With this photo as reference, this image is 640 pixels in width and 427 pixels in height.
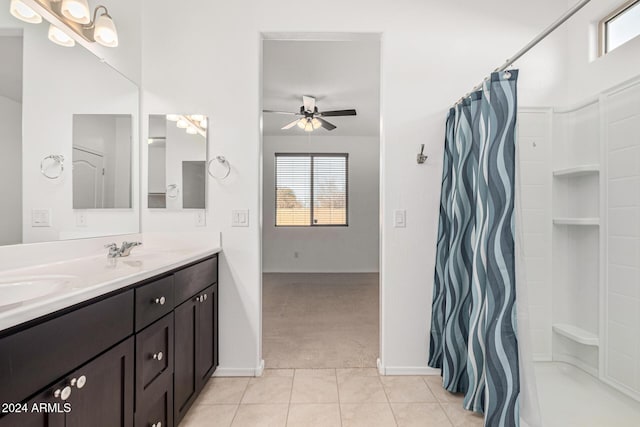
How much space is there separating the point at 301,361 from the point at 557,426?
1.56 metres

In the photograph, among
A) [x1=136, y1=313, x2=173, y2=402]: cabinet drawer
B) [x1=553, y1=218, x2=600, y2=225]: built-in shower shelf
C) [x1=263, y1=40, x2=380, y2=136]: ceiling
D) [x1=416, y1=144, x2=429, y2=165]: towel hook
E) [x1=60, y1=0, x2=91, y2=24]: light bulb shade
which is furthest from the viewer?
[x1=263, y1=40, x2=380, y2=136]: ceiling

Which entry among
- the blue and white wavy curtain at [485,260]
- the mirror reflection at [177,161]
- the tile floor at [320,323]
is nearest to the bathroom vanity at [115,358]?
the mirror reflection at [177,161]

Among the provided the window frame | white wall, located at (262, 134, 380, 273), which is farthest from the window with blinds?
the window frame

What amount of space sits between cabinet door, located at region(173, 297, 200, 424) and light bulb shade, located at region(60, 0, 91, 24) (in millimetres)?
1604

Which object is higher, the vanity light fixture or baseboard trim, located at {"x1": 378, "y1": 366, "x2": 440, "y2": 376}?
the vanity light fixture

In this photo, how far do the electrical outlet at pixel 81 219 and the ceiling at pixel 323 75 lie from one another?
6.65 feet

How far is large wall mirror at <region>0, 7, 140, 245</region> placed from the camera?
1278mm

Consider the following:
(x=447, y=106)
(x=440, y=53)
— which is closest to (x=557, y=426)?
(x=447, y=106)

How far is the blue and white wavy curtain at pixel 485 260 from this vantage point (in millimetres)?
1434

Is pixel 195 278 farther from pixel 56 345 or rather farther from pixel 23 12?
pixel 23 12

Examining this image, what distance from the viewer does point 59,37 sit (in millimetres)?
1522

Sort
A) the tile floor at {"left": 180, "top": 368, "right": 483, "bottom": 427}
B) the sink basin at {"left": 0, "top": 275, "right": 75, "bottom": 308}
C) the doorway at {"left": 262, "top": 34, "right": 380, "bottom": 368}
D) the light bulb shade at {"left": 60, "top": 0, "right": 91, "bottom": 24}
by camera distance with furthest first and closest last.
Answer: the doorway at {"left": 262, "top": 34, "right": 380, "bottom": 368} → the tile floor at {"left": 180, "top": 368, "right": 483, "bottom": 427} → the light bulb shade at {"left": 60, "top": 0, "right": 91, "bottom": 24} → the sink basin at {"left": 0, "top": 275, "right": 75, "bottom": 308}

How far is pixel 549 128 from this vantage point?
6.48 ft

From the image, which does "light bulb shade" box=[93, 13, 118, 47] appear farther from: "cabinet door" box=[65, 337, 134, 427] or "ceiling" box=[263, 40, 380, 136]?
"cabinet door" box=[65, 337, 134, 427]
